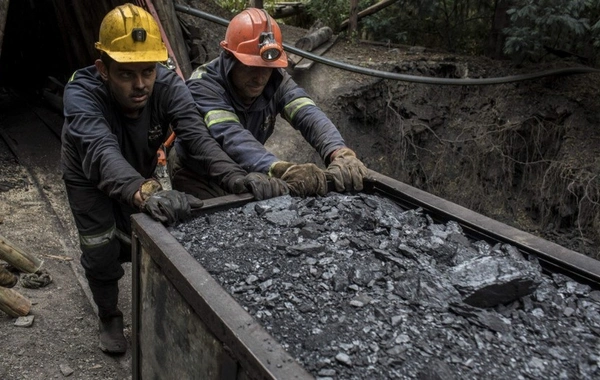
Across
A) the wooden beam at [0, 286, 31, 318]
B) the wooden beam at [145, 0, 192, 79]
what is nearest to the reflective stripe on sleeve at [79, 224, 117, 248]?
the wooden beam at [0, 286, 31, 318]

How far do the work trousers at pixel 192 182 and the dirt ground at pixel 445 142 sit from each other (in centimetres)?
153

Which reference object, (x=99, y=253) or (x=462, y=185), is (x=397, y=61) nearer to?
(x=462, y=185)

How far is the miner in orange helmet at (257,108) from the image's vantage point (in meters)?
3.03

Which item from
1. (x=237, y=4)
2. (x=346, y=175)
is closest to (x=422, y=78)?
(x=346, y=175)

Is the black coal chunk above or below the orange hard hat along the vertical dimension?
below

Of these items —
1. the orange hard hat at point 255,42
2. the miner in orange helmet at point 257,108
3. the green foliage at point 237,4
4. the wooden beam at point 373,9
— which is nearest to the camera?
the miner in orange helmet at point 257,108

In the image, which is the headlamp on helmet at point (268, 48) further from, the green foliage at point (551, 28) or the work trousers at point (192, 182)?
the green foliage at point (551, 28)

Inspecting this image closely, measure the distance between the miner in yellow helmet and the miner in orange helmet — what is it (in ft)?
0.43

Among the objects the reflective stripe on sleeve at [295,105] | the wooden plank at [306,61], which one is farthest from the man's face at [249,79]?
the wooden plank at [306,61]

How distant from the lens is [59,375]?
3320 mm

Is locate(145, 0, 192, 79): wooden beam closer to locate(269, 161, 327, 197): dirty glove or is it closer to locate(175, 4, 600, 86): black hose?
locate(175, 4, 600, 86): black hose

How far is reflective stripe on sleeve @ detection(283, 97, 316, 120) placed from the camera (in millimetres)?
3566

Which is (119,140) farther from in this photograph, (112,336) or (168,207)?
(112,336)

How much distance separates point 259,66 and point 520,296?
200 cm
